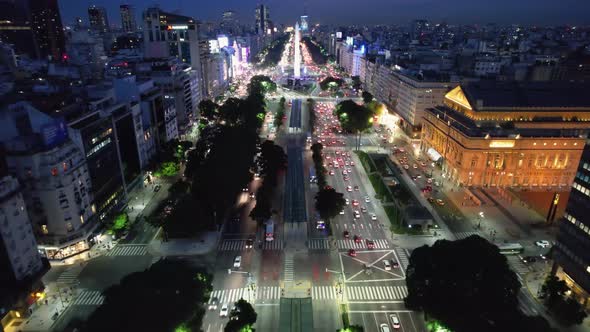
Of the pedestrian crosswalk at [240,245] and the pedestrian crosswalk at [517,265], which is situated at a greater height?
the pedestrian crosswalk at [517,265]

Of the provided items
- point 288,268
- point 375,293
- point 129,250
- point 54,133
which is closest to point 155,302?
point 288,268

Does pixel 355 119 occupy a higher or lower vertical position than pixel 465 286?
lower

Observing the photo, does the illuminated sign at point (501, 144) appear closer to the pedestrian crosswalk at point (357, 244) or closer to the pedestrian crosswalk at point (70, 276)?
the pedestrian crosswalk at point (357, 244)

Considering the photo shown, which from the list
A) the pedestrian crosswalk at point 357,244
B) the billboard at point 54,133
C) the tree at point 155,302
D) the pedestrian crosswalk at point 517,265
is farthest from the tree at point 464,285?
the billboard at point 54,133

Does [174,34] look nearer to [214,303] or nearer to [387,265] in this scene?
[214,303]

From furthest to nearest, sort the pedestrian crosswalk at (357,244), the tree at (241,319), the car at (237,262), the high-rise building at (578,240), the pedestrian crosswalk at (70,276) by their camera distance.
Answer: the pedestrian crosswalk at (357,244) < the car at (237,262) < the pedestrian crosswalk at (70,276) < the high-rise building at (578,240) < the tree at (241,319)

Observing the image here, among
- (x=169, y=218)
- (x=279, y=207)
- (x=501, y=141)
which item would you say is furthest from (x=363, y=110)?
(x=169, y=218)
